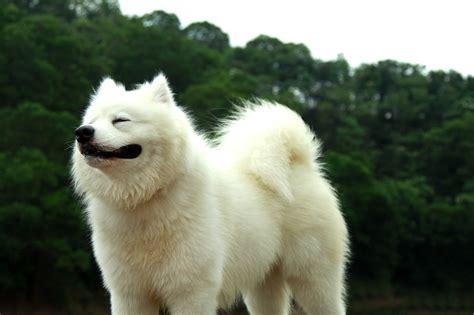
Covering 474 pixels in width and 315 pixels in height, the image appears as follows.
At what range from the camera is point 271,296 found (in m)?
9.98

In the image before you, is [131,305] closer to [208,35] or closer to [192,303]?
[192,303]

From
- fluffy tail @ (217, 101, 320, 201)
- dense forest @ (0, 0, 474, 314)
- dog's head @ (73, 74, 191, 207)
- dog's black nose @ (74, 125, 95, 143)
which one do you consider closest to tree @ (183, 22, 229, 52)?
dense forest @ (0, 0, 474, 314)

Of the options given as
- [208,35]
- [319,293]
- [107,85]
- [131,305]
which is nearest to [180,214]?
[131,305]

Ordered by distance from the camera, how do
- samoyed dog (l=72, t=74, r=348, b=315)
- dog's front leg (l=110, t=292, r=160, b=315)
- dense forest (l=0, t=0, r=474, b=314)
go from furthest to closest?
dense forest (l=0, t=0, r=474, b=314) → dog's front leg (l=110, t=292, r=160, b=315) → samoyed dog (l=72, t=74, r=348, b=315)

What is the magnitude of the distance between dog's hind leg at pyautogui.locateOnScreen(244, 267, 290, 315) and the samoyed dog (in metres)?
0.30

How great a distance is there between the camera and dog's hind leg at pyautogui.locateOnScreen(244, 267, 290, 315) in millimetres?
9930

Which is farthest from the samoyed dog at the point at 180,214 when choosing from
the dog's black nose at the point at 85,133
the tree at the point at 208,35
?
the tree at the point at 208,35

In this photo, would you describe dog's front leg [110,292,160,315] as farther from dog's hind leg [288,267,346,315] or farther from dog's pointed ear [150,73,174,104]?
dog's hind leg [288,267,346,315]

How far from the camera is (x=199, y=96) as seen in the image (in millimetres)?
57156

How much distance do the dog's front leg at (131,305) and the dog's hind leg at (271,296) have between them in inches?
73.1

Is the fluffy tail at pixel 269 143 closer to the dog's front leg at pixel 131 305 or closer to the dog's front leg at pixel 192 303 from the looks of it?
the dog's front leg at pixel 192 303

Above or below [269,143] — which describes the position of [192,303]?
below

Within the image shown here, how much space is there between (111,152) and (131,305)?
4.31ft

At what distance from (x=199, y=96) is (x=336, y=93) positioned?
18.7 metres
